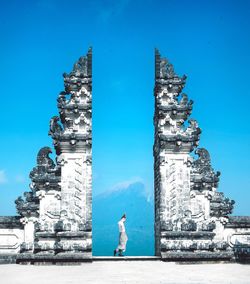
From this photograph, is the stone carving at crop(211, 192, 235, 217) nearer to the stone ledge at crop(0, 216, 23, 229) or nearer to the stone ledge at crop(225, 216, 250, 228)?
the stone ledge at crop(225, 216, 250, 228)

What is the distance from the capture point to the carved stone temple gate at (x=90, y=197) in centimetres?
1669

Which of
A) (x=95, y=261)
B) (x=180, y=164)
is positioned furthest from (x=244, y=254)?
(x=95, y=261)

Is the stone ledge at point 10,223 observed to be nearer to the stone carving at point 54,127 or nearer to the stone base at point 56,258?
the stone base at point 56,258

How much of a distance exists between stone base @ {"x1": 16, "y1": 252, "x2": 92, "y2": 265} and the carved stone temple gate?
3cm

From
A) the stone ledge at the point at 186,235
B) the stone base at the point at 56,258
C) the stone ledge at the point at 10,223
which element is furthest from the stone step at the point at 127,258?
the stone ledge at the point at 10,223

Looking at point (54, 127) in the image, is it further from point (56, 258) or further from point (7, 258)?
point (7, 258)

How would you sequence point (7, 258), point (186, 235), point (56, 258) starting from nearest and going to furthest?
1. point (56, 258)
2. point (7, 258)
3. point (186, 235)

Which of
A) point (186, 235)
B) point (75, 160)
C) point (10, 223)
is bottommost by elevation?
point (186, 235)

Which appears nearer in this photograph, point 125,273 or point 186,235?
point 125,273

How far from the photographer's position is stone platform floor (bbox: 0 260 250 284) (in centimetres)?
1155

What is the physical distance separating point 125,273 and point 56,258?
3.86 meters

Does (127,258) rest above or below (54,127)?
below

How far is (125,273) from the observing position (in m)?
13.0

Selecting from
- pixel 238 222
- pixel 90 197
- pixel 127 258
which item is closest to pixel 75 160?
pixel 90 197
